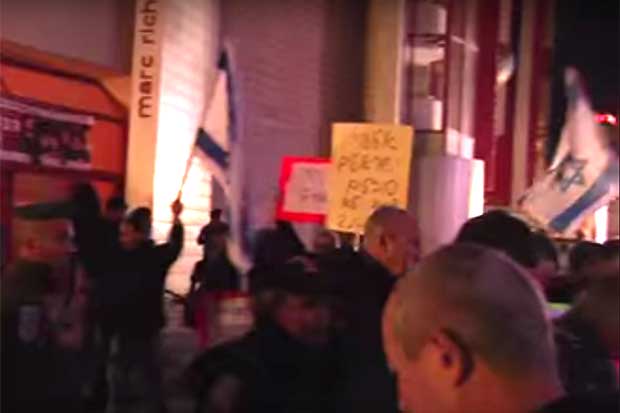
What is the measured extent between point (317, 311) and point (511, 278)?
2.22 m

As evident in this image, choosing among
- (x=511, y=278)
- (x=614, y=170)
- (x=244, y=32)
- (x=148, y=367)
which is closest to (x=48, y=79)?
(x=244, y=32)

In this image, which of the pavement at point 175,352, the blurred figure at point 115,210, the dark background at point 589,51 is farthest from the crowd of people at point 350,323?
the dark background at point 589,51

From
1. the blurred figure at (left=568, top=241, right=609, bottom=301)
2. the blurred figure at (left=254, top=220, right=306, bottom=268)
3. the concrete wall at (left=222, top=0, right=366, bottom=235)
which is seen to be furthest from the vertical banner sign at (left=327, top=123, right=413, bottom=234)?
the concrete wall at (left=222, top=0, right=366, bottom=235)

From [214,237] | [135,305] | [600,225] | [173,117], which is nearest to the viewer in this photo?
[135,305]

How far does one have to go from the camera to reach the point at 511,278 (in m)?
1.90

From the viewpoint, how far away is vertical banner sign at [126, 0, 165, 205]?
10.8 meters

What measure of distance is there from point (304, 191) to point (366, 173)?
27.6 inches

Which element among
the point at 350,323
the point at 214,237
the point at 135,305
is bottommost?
the point at 135,305

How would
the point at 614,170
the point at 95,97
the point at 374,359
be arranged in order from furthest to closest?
the point at 95,97
the point at 614,170
the point at 374,359

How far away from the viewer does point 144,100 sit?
10.9 metres

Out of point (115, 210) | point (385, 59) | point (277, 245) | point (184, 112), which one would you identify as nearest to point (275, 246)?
point (277, 245)

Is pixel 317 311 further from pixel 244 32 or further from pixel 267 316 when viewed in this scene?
pixel 244 32

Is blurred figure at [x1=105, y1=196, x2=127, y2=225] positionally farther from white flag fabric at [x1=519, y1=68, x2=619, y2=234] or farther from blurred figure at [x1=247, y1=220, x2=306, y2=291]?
white flag fabric at [x1=519, y1=68, x2=619, y2=234]

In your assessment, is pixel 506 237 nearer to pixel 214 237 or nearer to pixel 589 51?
pixel 214 237
